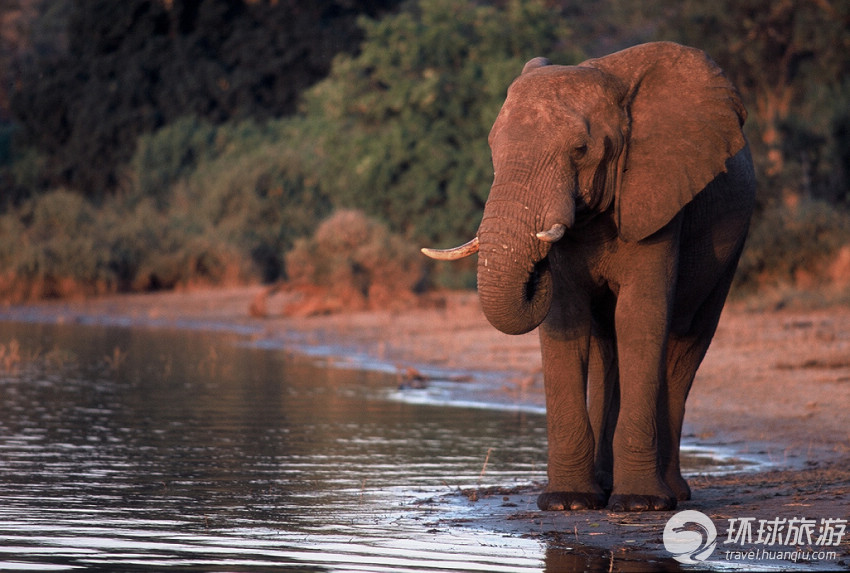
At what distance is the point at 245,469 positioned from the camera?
350 inches

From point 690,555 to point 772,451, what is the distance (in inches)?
155

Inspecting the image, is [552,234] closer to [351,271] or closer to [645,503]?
[645,503]

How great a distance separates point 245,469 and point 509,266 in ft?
9.84

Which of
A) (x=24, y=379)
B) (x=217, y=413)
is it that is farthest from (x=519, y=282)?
(x=24, y=379)

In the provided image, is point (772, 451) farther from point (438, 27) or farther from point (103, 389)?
point (438, 27)

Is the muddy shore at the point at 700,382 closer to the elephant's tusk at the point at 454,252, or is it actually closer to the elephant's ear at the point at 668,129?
the elephant's tusk at the point at 454,252

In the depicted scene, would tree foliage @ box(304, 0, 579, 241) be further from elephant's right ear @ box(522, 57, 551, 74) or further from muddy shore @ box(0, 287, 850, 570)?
elephant's right ear @ box(522, 57, 551, 74)

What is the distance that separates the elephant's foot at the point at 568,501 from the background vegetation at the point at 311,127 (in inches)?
481

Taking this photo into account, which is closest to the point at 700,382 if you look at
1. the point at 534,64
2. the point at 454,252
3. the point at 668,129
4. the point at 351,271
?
the point at 668,129

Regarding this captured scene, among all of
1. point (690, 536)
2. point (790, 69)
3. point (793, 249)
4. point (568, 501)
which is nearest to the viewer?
point (690, 536)

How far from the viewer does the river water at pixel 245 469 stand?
6.29 metres

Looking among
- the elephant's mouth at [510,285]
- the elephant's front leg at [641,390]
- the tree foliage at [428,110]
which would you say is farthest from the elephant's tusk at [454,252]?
the tree foliage at [428,110]

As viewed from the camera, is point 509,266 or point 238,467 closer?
point 509,266

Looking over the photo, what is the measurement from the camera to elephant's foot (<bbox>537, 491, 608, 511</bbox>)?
7.34m
